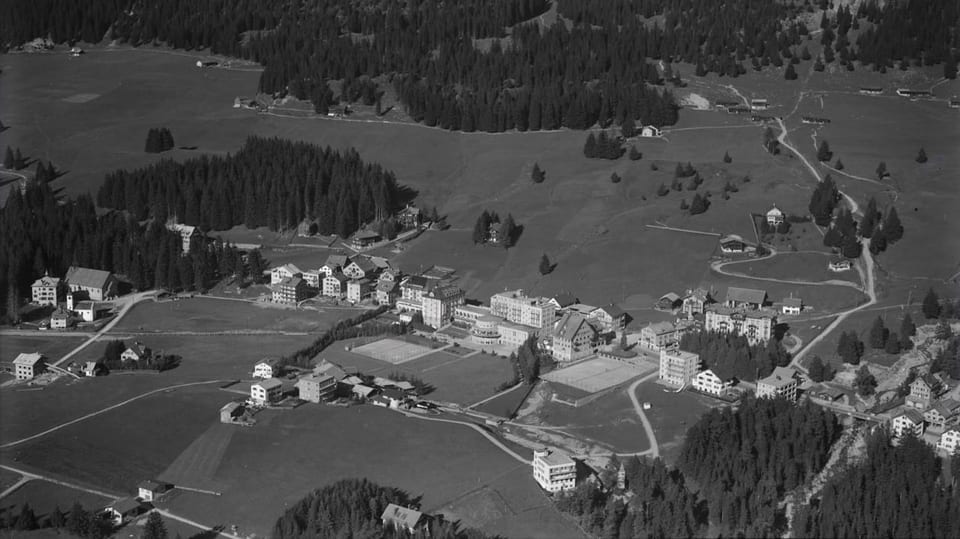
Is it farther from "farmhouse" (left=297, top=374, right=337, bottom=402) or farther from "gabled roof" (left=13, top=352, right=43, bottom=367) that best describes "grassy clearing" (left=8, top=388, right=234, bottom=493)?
"gabled roof" (left=13, top=352, right=43, bottom=367)

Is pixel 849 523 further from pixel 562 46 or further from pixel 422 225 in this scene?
pixel 562 46

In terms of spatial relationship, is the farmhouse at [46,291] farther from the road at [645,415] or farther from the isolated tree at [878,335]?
the isolated tree at [878,335]

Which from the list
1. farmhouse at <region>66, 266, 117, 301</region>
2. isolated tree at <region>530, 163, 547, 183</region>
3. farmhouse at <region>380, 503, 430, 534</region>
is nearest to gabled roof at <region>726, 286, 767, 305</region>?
isolated tree at <region>530, 163, 547, 183</region>

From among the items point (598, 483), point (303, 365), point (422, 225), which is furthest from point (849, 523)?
point (422, 225)

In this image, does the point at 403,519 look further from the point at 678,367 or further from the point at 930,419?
the point at 930,419

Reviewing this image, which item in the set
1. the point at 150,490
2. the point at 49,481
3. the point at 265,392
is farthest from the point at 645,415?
the point at 49,481

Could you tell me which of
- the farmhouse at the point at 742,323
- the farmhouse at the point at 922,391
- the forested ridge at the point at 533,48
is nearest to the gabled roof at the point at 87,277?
the farmhouse at the point at 742,323
